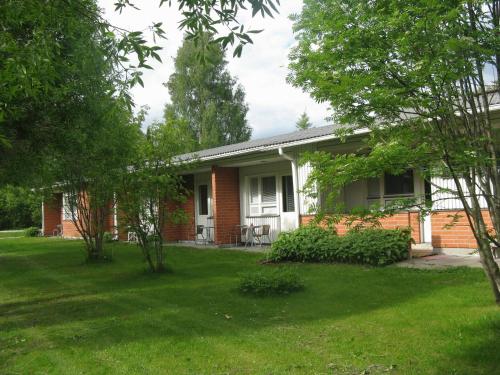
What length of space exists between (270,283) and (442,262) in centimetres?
408

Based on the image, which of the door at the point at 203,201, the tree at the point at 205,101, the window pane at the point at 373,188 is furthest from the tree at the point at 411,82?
the tree at the point at 205,101

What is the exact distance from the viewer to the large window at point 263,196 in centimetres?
1727

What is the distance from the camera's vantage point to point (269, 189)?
17.5m

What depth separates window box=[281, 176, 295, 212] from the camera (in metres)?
16.7

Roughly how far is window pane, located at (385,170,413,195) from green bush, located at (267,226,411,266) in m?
2.88

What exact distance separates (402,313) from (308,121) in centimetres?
4972

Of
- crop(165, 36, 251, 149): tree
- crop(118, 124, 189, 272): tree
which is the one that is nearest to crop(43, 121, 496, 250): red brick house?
crop(118, 124, 189, 272): tree

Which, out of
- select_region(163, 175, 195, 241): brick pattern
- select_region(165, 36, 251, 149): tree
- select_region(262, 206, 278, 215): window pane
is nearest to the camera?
select_region(262, 206, 278, 215): window pane

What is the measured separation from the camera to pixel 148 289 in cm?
941

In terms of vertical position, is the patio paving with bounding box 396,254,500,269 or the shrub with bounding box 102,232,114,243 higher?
the shrub with bounding box 102,232,114,243

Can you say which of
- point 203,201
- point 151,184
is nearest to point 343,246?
point 151,184

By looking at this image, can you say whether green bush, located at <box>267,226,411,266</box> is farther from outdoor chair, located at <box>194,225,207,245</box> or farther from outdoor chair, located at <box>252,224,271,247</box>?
outdoor chair, located at <box>194,225,207,245</box>

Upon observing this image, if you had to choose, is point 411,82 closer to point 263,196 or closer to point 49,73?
point 49,73

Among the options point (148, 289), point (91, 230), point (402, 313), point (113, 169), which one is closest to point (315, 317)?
point (402, 313)
